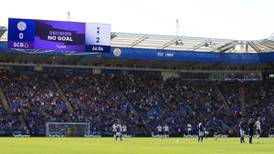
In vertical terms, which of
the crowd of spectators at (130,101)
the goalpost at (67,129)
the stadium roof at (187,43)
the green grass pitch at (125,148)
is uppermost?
the stadium roof at (187,43)

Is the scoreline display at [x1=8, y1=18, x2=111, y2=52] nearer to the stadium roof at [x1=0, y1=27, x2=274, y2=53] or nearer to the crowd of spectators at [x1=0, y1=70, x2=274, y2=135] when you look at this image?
the stadium roof at [x1=0, y1=27, x2=274, y2=53]

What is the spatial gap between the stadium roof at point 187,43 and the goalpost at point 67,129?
10.4m

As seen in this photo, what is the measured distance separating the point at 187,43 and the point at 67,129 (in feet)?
57.4

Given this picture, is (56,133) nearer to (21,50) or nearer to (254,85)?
(21,50)

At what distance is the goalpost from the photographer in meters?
63.7

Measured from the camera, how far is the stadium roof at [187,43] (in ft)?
219

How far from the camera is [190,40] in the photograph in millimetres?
68688

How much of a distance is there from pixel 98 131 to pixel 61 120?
13.9 feet

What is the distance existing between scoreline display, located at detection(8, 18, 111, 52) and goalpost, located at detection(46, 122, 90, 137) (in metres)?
7.96

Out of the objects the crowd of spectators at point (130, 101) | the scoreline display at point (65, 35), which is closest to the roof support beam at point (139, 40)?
the scoreline display at point (65, 35)

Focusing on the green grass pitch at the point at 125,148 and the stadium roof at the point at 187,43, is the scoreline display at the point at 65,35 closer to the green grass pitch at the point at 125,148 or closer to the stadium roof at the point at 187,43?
the stadium roof at the point at 187,43

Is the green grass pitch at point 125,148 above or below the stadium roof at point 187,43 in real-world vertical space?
below

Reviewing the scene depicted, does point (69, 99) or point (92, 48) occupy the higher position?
point (92, 48)

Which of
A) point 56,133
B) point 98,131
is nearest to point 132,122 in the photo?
point 98,131
